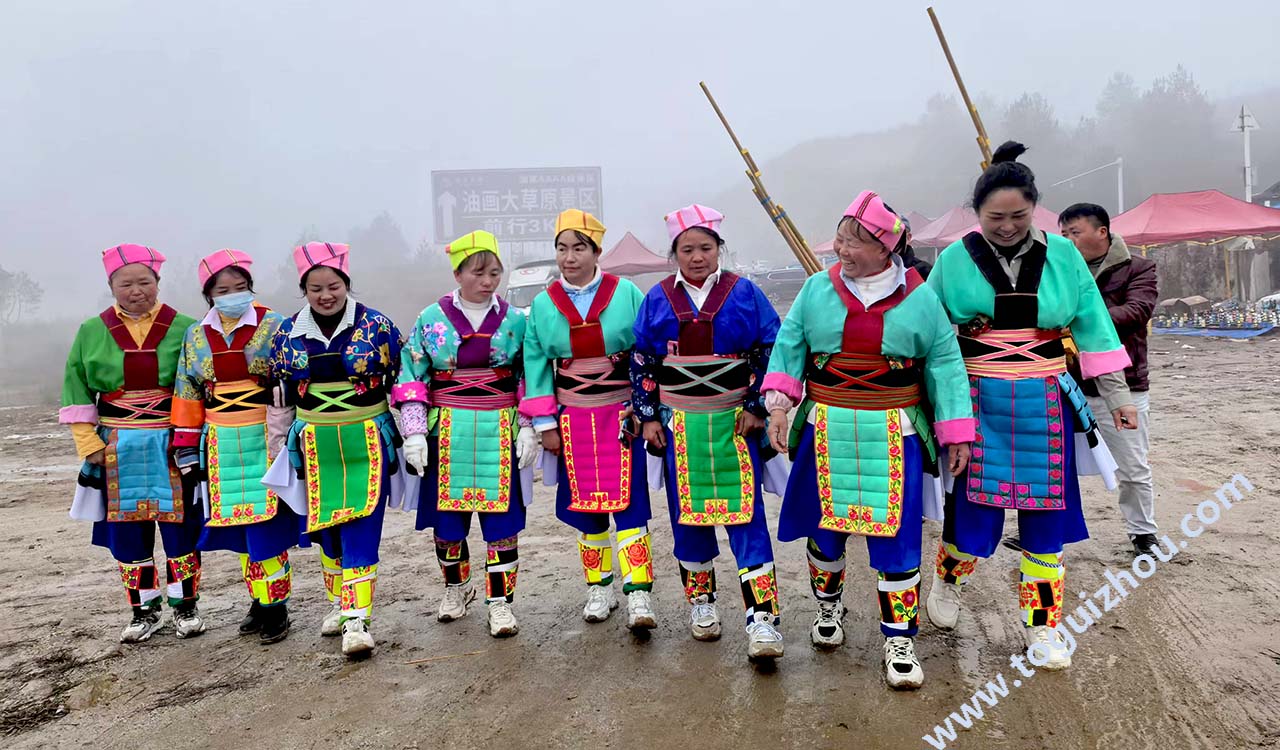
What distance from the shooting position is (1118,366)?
2.92m

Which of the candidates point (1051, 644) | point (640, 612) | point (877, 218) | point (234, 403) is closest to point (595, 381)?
point (640, 612)

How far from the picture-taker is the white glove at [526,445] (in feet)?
11.4

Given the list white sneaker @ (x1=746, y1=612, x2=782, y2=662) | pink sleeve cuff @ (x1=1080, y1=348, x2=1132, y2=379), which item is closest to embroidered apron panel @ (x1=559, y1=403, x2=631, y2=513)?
white sneaker @ (x1=746, y1=612, x2=782, y2=662)

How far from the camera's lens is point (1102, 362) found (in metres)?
2.95

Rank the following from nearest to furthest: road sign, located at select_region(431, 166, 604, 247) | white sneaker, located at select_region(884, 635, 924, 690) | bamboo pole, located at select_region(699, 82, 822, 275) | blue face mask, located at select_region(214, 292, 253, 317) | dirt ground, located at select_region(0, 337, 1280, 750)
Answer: dirt ground, located at select_region(0, 337, 1280, 750), white sneaker, located at select_region(884, 635, 924, 690), blue face mask, located at select_region(214, 292, 253, 317), bamboo pole, located at select_region(699, 82, 822, 275), road sign, located at select_region(431, 166, 604, 247)

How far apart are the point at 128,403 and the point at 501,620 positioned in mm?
1917

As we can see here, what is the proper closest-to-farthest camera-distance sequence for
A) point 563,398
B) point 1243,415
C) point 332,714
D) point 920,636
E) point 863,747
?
point 863,747 < point 332,714 < point 920,636 < point 563,398 < point 1243,415

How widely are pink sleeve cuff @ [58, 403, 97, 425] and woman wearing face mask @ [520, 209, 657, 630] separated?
1.97 m

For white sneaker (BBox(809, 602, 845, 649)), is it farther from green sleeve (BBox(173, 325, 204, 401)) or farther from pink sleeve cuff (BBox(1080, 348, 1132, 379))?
green sleeve (BBox(173, 325, 204, 401))

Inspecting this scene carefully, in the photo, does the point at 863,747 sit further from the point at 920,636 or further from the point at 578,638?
the point at 578,638

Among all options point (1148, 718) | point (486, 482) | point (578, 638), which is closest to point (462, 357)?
point (486, 482)

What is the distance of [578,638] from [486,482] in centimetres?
78

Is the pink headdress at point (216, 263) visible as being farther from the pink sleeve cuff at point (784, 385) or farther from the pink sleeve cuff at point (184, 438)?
the pink sleeve cuff at point (784, 385)

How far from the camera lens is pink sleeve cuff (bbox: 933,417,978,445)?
2.82 m
